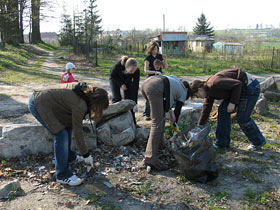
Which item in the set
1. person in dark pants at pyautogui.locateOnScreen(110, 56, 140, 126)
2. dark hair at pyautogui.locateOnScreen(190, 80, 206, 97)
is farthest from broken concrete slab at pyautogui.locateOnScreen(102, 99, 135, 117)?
dark hair at pyautogui.locateOnScreen(190, 80, 206, 97)

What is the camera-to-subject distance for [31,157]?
13.2 ft

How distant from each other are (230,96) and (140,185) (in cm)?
195

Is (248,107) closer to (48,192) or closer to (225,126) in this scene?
(225,126)

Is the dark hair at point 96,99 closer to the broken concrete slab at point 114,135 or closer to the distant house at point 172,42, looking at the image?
the broken concrete slab at point 114,135

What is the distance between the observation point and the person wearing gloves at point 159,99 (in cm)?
358

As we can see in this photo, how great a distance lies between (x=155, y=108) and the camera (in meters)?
3.65

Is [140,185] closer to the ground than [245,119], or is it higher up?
closer to the ground

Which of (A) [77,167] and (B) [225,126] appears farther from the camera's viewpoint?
(B) [225,126]

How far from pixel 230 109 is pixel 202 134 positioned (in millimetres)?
935

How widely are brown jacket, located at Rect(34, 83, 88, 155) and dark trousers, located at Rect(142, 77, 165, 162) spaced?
1008mm

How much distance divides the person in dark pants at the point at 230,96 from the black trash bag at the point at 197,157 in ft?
2.48

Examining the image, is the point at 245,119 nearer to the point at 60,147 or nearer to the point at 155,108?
the point at 155,108

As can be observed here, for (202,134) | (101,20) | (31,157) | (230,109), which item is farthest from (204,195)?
(101,20)

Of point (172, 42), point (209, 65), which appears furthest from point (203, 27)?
point (209, 65)
